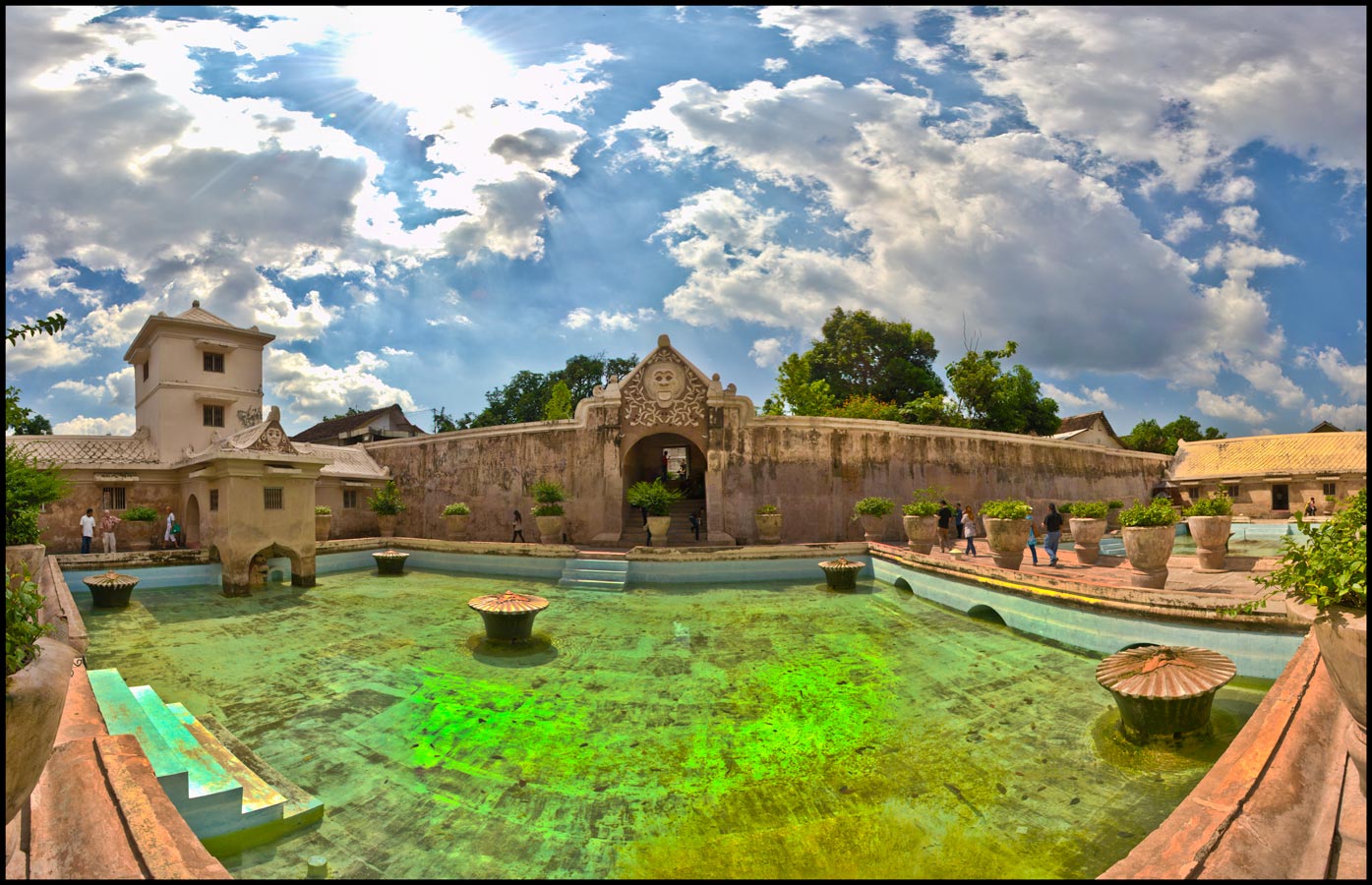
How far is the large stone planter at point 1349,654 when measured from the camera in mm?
2057

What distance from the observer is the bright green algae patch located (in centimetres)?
340

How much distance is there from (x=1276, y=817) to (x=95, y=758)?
5.06 m

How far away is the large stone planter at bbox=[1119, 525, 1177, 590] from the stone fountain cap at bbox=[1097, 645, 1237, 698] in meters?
3.64

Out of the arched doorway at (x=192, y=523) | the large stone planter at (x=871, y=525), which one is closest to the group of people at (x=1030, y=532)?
the large stone planter at (x=871, y=525)

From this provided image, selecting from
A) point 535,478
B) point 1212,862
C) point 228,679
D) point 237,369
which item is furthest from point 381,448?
point 1212,862

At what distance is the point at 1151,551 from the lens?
7.86 metres

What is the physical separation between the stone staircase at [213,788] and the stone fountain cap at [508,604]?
9.93ft

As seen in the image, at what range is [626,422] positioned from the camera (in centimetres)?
1723

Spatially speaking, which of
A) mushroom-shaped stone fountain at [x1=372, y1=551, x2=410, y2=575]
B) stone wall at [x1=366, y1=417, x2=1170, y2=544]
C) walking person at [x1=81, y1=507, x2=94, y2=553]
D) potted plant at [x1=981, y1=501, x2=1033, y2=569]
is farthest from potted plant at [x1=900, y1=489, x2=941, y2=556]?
walking person at [x1=81, y1=507, x2=94, y2=553]

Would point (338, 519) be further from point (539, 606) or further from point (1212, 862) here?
point (1212, 862)

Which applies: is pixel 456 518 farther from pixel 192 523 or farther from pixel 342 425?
pixel 342 425

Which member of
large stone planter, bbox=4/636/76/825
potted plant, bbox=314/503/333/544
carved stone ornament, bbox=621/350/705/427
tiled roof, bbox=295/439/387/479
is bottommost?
potted plant, bbox=314/503/333/544

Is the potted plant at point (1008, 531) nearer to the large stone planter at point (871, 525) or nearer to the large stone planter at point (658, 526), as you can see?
the large stone planter at point (871, 525)

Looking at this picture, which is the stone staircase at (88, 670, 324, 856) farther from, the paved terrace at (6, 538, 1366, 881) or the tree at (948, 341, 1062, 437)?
the tree at (948, 341, 1062, 437)
